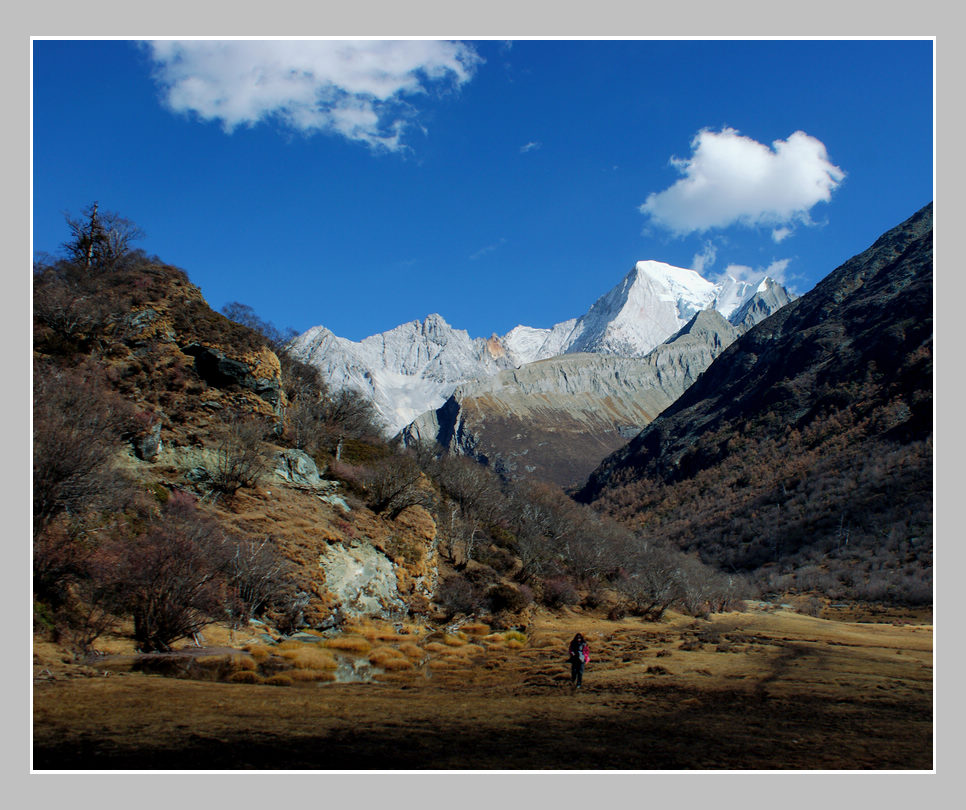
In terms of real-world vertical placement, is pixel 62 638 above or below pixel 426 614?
above

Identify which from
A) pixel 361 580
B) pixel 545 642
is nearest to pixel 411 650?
pixel 361 580

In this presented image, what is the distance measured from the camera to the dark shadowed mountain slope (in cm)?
8423

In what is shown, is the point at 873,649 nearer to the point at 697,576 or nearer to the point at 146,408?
the point at 697,576

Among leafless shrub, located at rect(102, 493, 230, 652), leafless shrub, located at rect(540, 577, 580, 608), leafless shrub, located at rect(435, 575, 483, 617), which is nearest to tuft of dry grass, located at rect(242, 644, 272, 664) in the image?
leafless shrub, located at rect(102, 493, 230, 652)

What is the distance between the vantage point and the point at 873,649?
3150 centimetres

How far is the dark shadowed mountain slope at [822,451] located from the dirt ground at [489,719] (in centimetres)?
6463

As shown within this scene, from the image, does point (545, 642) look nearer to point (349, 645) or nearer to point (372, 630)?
point (372, 630)

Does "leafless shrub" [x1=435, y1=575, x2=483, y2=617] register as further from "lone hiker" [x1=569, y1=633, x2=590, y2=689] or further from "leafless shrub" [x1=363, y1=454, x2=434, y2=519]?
"lone hiker" [x1=569, y1=633, x2=590, y2=689]

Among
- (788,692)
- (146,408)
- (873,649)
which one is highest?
(146,408)

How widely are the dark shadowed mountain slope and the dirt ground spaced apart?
Result: 6463cm

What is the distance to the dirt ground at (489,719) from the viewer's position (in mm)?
9031

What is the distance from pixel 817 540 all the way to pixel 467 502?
65.7 metres

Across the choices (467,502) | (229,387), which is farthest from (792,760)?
(467,502)

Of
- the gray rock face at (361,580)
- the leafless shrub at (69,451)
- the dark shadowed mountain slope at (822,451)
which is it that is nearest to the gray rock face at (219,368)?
the leafless shrub at (69,451)
